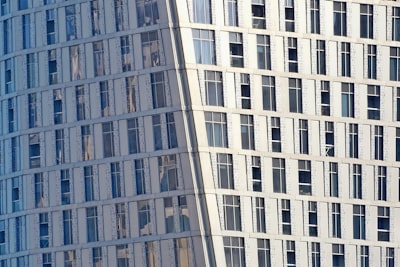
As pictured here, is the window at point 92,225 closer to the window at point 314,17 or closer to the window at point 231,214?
the window at point 231,214

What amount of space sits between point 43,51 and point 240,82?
14633mm

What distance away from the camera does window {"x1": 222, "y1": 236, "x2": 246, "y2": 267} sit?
14200 centimetres

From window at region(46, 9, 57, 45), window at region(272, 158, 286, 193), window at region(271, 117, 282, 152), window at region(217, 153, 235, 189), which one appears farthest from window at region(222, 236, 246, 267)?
window at region(46, 9, 57, 45)

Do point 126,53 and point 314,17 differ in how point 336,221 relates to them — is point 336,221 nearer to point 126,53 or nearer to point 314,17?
point 314,17

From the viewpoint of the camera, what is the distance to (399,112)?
A: 14875 cm

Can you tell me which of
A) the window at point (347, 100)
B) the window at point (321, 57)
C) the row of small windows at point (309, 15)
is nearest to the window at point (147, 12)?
the row of small windows at point (309, 15)

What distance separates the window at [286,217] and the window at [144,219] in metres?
9.09

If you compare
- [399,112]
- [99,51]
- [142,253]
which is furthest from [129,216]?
[399,112]

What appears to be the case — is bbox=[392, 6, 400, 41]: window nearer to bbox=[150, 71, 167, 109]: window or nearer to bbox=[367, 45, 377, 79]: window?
bbox=[367, 45, 377, 79]: window

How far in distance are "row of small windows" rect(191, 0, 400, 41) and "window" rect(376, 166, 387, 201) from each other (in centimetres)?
→ 940

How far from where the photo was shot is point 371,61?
148500 millimetres

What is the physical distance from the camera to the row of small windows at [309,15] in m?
144

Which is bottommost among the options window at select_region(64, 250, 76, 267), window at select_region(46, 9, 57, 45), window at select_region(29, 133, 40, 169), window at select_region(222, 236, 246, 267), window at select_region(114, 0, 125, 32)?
window at select_region(222, 236, 246, 267)

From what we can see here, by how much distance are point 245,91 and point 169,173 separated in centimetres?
770
